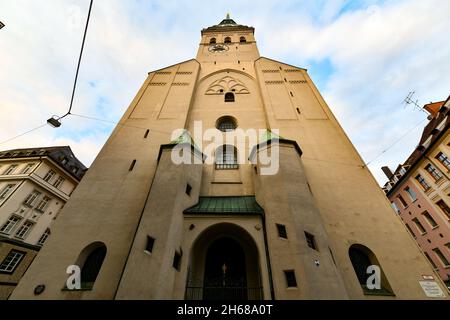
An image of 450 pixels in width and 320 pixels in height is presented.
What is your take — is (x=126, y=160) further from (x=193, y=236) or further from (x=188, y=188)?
(x=193, y=236)

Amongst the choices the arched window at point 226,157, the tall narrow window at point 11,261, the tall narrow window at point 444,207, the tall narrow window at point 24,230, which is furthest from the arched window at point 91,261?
the tall narrow window at point 444,207

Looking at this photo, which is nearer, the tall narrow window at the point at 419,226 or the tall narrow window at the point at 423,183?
the tall narrow window at the point at 423,183

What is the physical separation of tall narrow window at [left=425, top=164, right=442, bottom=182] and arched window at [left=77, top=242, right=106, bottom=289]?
28.6 meters

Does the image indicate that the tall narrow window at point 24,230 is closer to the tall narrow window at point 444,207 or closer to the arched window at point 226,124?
the arched window at point 226,124

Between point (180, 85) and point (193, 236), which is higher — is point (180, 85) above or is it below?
above

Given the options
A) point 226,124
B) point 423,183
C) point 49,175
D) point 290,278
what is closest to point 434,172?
point 423,183

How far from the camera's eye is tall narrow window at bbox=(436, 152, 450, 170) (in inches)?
702

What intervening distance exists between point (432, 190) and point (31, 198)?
45.7 meters

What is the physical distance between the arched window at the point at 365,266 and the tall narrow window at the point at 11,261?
92.5 ft

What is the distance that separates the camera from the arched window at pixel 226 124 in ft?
46.4

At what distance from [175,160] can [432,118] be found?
27914 millimetres
